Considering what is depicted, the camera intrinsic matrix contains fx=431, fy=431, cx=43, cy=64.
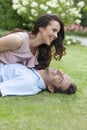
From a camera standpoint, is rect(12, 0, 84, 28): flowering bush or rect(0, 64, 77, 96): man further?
rect(12, 0, 84, 28): flowering bush

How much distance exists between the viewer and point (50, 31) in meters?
4.43

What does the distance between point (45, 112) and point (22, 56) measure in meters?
0.87

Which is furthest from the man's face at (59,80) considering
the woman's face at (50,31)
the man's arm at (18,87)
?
the woman's face at (50,31)

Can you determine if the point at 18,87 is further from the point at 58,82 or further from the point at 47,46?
the point at 47,46

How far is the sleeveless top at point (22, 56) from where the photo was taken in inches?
177

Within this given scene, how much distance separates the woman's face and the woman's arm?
24cm

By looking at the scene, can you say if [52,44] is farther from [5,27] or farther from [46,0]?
[5,27]

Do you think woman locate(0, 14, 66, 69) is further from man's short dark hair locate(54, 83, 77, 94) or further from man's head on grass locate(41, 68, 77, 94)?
man's short dark hair locate(54, 83, 77, 94)

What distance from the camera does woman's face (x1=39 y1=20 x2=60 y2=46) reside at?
443 cm

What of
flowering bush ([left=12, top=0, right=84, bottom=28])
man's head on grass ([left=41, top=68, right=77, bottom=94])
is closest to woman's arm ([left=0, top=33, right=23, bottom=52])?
man's head on grass ([left=41, top=68, right=77, bottom=94])

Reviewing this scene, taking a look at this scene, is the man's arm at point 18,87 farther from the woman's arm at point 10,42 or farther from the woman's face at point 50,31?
the woman's face at point 50,31

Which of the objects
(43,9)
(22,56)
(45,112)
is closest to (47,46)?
(22,56)

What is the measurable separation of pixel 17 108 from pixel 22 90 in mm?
445

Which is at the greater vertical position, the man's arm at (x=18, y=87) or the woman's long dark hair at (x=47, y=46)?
the woman's long dark hair at (x=47, y=46)
